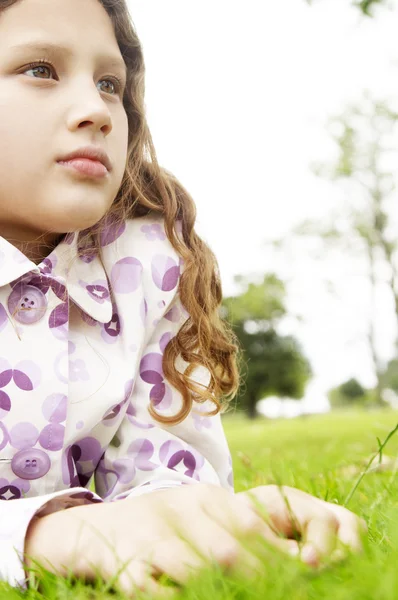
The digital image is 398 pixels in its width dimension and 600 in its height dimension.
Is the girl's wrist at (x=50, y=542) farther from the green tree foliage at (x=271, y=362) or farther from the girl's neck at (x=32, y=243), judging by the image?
the green tree foliage at (x=271, y=362)

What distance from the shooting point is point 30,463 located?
63.6 inches

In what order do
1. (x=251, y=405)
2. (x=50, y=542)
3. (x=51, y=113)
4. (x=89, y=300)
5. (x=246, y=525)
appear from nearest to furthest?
(x=246, y=525) < (x=50, y=542) < (x=51, y=113) < (x=89, y=300) < (x=251, y=405)

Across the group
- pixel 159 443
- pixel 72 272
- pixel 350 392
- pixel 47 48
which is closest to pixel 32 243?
pixel 72 272

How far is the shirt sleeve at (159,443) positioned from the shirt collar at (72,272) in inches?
7.1

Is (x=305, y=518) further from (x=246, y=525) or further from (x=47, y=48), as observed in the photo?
(x=47, y=48)

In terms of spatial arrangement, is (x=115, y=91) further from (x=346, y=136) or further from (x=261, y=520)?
(x=346, y=136)

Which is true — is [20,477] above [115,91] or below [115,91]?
below

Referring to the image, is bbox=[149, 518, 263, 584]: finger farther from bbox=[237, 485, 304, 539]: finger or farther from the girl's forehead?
the girl's forehead

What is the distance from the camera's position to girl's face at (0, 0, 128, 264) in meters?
1.61

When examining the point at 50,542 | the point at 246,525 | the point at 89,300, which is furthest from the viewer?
the point at 89,300

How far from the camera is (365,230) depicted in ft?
71.4

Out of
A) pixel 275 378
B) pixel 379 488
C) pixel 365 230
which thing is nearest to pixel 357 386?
pixel 275 378

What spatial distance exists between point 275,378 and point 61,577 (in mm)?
32466

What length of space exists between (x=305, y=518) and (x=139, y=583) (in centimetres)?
28
